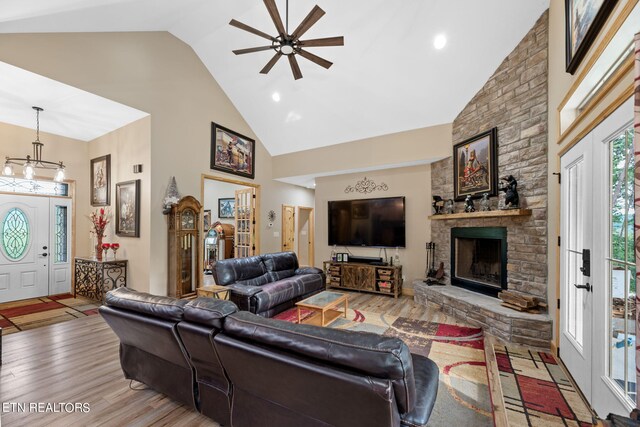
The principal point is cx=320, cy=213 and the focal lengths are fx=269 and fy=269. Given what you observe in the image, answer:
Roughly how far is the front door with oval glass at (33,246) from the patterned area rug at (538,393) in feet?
24.0

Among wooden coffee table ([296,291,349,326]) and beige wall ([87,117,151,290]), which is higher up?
beige wall ([87,117,151,290])

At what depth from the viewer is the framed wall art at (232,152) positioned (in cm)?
563

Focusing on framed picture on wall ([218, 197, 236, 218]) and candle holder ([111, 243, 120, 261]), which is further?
framed picture on wall ([218, 197, 236, 218])

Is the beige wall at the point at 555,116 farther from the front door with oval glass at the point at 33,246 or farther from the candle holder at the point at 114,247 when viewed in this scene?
the front door with oval glass at the point at 33,246

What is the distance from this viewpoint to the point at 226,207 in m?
8.84

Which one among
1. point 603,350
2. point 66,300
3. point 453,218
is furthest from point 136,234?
point 603,350

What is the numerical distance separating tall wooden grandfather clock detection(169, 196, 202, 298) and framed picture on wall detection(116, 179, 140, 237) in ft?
1.83

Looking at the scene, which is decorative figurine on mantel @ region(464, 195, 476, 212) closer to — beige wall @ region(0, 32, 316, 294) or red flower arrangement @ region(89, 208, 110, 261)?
beige wall @ region(0, 32, 316, 294)

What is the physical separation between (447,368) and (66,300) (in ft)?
20.9

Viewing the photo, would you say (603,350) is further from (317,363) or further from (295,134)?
(295,134)

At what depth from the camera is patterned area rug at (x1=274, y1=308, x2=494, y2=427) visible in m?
2.03

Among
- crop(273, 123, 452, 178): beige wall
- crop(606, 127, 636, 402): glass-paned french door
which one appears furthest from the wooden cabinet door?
crop(606, 127, 636, 402): glass-paned french door

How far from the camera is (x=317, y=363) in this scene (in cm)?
127

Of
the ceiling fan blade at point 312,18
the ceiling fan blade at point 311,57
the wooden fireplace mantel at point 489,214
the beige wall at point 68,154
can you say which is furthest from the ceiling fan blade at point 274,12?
the beige wall at point 68,154
